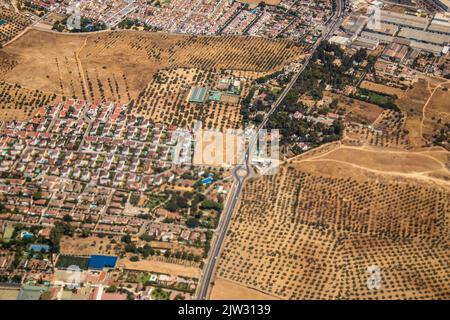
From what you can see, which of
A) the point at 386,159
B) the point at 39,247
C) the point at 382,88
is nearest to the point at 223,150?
the point at 386,159

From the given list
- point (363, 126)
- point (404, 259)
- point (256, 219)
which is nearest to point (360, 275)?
point (404, 259)

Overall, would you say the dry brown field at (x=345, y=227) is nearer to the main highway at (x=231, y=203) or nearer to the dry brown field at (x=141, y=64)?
the main highway at (x=231, y=203)

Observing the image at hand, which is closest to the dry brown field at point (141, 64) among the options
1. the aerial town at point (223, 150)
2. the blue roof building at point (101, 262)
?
the aerial town at point (223, 150)

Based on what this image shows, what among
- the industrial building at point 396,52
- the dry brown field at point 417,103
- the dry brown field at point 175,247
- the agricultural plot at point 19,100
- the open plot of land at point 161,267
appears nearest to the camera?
the open plot of land at point 161,267

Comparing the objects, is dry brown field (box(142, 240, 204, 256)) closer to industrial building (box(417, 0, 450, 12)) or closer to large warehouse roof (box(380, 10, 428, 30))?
large warehouse roof (box(380, 10, 428, 30))

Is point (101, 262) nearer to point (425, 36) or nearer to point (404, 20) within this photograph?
point (425, 36)
